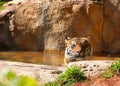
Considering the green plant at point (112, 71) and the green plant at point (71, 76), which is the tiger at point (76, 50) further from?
the green plant at point (71, 76)

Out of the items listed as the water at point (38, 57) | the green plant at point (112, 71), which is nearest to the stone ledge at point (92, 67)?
the green plant at point (112, 71)

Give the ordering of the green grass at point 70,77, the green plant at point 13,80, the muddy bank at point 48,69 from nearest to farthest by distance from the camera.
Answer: the green plant at point 13,80 → the green grass at point 70,77 → the muddy bank at point 48,69

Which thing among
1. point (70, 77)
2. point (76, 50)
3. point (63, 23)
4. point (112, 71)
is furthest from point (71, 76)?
point (63, 23)

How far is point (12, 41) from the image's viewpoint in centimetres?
1392

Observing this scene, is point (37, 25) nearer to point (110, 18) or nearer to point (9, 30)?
point (9, 30)

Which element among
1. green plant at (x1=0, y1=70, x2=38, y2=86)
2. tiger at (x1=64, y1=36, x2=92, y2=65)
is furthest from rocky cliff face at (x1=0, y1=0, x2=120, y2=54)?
green plant at (x1=0, y1=70, x2=38, y2=86)

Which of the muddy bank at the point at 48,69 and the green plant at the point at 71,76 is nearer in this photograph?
the green plant at the point at 71,76

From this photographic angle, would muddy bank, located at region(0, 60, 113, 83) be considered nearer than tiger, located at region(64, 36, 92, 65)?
Yes

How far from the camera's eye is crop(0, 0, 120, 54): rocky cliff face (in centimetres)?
1364

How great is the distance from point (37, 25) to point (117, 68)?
8140mm

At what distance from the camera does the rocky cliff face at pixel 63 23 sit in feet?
44.8

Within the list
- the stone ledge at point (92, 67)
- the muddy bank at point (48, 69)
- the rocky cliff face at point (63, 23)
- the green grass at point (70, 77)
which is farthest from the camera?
the rocky cliff face at point (63, 23)

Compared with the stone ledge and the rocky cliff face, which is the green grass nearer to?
the stone ledge

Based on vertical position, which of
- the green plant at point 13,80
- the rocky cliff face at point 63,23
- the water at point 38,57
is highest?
the green plant at point 13,80
